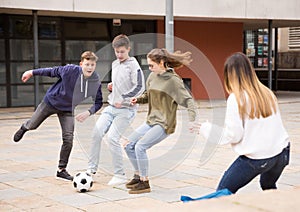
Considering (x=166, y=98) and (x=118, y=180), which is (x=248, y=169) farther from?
(x=118, y=180)

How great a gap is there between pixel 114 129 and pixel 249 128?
2.98m

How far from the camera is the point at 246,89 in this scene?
4.53m

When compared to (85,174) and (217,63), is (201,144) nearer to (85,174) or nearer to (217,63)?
(85,174)

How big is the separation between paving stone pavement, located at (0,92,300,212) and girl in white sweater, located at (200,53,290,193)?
1.44 ft

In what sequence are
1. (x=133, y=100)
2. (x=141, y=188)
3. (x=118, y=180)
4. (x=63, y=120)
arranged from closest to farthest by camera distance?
(x=141, y=188) → (x=133, y=100) → (x=118, y=180) → (x=63, y=120)

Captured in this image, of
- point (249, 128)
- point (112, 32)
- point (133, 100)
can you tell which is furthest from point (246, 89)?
point (112, 32)

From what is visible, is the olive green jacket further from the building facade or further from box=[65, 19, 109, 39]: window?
box=[65, 19, 109, 39]: window

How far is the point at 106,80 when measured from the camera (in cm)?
2058

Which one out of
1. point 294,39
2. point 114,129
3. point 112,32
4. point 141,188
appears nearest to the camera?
point 141,188

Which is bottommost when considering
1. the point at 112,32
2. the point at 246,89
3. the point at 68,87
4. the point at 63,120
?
the point at 63,120

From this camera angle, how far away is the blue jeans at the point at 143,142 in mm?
6557

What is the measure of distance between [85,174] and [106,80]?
45.4ft

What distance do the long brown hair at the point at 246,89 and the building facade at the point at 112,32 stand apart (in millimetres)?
12220

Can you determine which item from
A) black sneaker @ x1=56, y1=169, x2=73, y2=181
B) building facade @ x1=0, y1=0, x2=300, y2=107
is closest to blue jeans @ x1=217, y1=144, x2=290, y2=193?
black sneaker @ x1=56, y1=169, x2=73, y2=181
